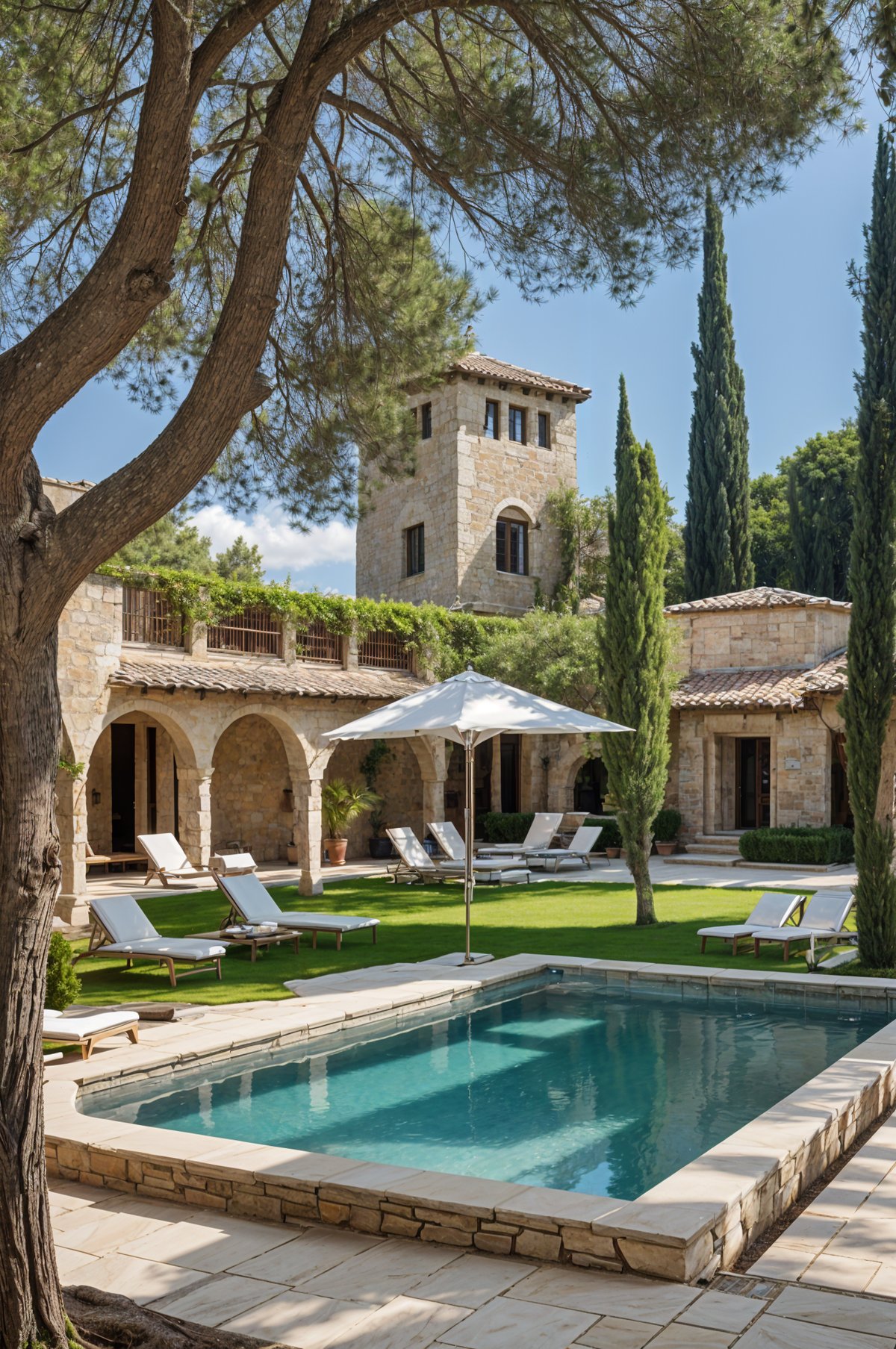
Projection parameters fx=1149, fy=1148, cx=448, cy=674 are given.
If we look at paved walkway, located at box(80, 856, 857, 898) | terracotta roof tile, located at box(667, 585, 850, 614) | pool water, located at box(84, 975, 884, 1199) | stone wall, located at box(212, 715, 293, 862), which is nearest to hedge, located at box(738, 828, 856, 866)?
paved walkway, located at box(80, 856, 857, 898)

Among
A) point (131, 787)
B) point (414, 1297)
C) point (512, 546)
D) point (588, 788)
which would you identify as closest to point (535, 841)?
point (588, 788)

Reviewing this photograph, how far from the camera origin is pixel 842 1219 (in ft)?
16.3

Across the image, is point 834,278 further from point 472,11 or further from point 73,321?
point 73,321

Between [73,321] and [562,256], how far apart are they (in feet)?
16.8

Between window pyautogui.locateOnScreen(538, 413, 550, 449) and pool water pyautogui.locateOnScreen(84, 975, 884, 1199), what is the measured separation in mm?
22544

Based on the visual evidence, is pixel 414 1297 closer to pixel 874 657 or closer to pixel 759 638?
pixel 874 657

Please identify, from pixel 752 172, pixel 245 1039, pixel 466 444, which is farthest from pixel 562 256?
pixel 466 444

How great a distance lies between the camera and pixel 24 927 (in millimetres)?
3568

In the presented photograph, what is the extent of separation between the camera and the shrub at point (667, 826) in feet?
77.5

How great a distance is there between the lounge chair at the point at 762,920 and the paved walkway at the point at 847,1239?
6096 millimetres

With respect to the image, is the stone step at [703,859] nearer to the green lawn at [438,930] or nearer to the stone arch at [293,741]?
the green lawn at [438,930]

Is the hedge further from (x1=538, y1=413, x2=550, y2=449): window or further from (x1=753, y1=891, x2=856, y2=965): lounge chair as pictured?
(x1=538, y1=413, x2=550, y2=449): window

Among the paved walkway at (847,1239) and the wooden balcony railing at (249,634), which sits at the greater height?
the wooden balcony railing at (249,634)

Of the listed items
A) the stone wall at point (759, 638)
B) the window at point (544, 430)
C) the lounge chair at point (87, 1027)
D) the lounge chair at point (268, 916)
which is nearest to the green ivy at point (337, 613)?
the stone wall at point (759, 638)
